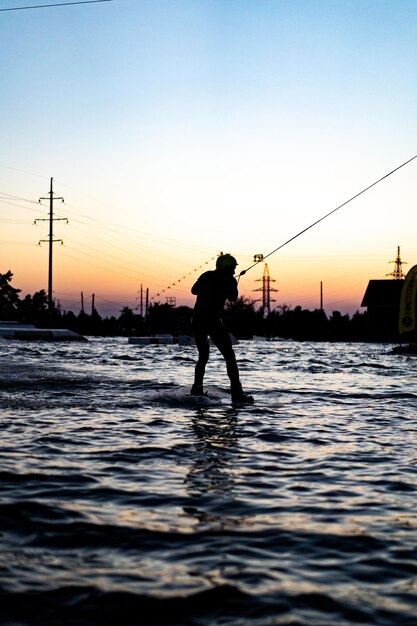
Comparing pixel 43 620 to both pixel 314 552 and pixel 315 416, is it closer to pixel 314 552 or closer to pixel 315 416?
pixel 314 552

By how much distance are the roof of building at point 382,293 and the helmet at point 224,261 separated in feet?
237

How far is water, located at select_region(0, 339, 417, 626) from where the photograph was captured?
293 cm

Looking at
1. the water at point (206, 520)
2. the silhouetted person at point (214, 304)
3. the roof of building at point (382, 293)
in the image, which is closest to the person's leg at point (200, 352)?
the silhouetted person at point (214, 304)

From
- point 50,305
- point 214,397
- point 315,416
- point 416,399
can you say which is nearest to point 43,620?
point 315,416

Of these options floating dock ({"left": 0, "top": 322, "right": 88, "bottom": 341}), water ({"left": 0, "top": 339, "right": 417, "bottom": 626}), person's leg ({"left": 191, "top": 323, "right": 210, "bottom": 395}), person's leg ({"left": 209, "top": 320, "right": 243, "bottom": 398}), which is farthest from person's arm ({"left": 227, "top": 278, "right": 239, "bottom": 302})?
floating dock ({"left": 0, "top": 322, "right": 88, "bottom": 341})

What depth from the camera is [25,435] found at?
7.04 m

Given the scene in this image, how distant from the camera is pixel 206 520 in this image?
414 centimetres

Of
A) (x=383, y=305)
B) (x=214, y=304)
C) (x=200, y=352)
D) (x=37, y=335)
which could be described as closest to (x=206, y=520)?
(x=200, y=352)

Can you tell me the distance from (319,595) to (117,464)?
116 inches

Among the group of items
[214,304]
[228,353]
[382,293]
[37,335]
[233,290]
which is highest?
[382,293]

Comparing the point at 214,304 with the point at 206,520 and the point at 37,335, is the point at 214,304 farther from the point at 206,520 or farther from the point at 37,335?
the point at 37,335

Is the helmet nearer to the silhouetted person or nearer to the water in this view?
the silhouetted person

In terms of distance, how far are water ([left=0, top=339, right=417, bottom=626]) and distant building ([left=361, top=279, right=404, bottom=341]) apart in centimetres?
7286

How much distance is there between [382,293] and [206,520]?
269 ft
